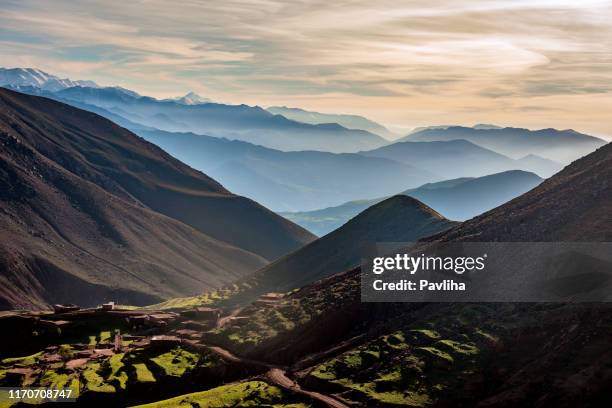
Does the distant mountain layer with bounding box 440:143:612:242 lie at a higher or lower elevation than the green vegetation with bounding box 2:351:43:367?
higher

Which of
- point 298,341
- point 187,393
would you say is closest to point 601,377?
point 298,341

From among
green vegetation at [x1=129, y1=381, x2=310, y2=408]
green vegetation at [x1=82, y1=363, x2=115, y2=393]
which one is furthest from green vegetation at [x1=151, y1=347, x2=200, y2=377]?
green vegetation at [x1=129, y1=381, x2=310, y2=408]

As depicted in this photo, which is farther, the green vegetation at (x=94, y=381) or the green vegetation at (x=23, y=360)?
the green vegetation at (x=23, y=360)

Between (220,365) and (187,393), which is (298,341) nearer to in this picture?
(220,365)

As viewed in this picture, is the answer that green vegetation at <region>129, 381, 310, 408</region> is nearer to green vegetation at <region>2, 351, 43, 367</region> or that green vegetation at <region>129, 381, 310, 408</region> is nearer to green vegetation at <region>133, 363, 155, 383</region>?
green vegetation at <region>133, 363, 155, 383</region>

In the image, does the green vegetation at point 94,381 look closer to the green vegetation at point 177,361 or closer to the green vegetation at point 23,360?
the green vegetation at point 177,361

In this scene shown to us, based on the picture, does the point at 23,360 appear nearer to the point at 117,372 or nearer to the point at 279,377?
the point at 117,372

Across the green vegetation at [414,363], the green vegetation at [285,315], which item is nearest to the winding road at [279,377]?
the green vegetation at [414,363]

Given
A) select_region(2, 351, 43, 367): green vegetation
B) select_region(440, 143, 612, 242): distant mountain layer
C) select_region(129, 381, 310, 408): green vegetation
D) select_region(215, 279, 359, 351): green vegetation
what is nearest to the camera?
select_region(129, 381, 310, 408): green vegetation
